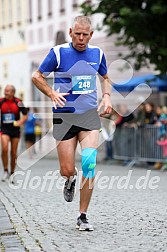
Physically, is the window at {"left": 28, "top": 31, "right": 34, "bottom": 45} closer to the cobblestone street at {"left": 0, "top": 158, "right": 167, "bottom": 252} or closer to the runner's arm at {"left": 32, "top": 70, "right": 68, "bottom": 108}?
the cobblestone street at {"left": 0, "top": 158, "right": 167, "bottom": 252}

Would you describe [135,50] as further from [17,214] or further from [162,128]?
[17,214]

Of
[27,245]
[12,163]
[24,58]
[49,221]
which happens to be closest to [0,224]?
[49,221]

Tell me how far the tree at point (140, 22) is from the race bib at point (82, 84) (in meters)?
14.8

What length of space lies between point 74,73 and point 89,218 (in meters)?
1.66

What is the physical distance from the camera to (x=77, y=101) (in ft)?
29.7

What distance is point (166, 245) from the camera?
25.4ft

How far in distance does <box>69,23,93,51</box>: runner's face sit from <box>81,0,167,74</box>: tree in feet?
48.8

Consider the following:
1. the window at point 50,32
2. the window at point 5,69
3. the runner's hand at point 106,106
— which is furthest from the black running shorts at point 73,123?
the window at point 5,69

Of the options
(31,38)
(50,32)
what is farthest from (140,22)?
(31,38)

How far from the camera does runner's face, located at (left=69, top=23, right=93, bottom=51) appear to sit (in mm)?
8789

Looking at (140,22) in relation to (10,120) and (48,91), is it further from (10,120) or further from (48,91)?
(48,91)

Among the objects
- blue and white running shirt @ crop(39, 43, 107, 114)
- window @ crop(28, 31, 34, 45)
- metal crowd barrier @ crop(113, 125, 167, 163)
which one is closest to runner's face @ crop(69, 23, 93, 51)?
blue and white running shirt @ crop(39, 43, 107, 114)

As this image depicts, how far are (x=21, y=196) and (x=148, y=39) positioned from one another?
41.0ft

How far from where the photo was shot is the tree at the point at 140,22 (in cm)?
2414
